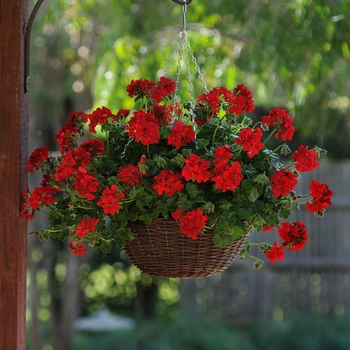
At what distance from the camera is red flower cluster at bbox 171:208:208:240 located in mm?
1577

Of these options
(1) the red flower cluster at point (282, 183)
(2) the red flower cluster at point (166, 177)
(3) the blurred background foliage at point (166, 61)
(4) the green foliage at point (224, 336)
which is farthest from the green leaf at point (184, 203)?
(4) the green foliage at point (224, 336)

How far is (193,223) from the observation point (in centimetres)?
158

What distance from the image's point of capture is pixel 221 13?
13.6ft

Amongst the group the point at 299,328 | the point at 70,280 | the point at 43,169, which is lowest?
the point at 299,328

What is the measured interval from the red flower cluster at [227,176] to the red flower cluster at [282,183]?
0.12 m

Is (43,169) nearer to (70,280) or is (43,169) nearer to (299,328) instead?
(70,280)

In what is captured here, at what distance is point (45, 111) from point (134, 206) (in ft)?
12.4

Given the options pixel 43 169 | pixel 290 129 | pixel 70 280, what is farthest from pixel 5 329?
pixel 70 280

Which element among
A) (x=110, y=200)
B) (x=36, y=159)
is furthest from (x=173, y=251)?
(x=36, y=159)

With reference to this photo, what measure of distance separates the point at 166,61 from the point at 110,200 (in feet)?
8.31

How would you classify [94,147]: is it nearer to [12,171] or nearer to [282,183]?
[12,171]

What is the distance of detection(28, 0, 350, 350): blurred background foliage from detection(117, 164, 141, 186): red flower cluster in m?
1.94

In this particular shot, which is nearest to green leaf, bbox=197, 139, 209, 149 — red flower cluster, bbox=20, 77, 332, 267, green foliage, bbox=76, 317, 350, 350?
red flower cluster, bbox=20, 77, 332, 267

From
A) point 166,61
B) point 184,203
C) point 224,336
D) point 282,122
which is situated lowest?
point 224,336
